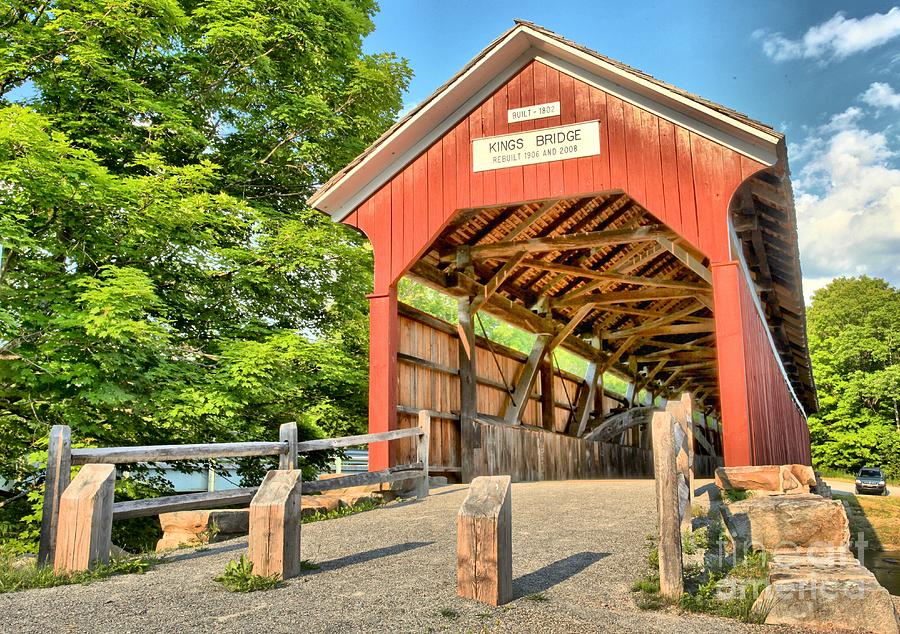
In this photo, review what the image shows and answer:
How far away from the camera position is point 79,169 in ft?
32.2

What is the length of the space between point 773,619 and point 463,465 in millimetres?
8125

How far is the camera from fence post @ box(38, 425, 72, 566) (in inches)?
207

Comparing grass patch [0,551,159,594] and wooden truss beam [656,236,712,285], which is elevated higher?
wooden truss beam [656,236,712,285]

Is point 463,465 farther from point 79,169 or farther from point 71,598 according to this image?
point 71,598

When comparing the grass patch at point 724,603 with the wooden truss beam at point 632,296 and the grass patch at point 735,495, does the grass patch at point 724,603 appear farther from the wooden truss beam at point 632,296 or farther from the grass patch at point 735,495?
the wooden truss beam at point 632,296

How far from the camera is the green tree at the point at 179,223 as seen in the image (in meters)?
9.95

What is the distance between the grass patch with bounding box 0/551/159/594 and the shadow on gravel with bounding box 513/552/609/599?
8.32ft

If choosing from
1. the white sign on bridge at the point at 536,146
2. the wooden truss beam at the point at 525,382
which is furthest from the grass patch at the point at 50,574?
the wooden truss beam at the point at 525,382

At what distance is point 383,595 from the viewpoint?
13.8ft

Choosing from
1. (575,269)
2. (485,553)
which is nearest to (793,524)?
(485,553)

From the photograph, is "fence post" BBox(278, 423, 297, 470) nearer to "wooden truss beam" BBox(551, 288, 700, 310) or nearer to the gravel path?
the gravel path

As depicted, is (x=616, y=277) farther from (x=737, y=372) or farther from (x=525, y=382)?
(x=737, y=372)

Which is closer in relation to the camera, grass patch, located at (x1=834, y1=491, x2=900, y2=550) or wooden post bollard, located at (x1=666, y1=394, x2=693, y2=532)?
wooden post bollard, located at (x1=666, y1=394, x2=693, y2=532)

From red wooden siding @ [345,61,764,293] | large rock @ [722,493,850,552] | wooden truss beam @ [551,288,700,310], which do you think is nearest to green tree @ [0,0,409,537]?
red wooden siding @ [345,61,764,293]
